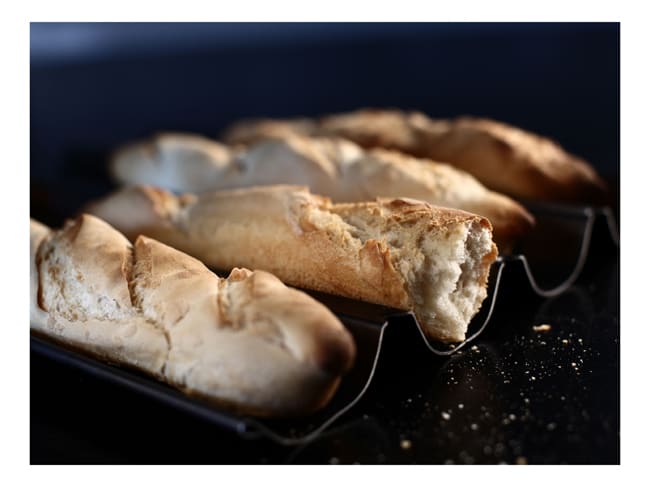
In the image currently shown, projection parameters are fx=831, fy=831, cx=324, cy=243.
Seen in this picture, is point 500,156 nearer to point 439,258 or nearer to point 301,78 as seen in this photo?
point 439,258

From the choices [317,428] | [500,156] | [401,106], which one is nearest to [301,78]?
[401,106]

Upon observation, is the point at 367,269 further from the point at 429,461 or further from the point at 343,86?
the point at 343,86

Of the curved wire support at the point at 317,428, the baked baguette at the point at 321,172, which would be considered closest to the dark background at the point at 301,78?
the baked baguette at the point at 321,172

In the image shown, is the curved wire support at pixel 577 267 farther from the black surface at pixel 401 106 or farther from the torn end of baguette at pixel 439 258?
the torn end of baguette at pixel 439 258

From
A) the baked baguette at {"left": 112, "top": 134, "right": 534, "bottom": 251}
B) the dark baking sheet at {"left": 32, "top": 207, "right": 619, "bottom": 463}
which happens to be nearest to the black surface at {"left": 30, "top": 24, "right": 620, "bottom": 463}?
the dark baking sheet at {"left": 32, "top": 207, "right": 619, "bottom": 463}

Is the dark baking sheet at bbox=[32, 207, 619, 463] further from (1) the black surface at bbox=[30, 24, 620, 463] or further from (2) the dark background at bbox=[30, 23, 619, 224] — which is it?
(2) the dark background at bbox=[30, 23, 619, 224]

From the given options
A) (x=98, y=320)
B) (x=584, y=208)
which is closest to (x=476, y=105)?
(x=584, y=208)
